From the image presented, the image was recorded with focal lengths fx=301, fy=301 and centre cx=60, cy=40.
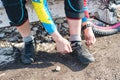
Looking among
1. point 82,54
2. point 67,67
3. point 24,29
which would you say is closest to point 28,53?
point 24,29

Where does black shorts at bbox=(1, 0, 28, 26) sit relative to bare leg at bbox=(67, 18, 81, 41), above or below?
above

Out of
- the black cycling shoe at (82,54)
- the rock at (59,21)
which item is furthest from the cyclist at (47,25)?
the rock at (59,21)

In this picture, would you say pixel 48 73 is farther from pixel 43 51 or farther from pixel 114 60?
pixel 114 60

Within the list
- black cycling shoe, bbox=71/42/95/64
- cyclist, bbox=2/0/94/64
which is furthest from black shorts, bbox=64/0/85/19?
black cycling shoe, bbox=71/42/95/64

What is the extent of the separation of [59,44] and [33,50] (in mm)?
335

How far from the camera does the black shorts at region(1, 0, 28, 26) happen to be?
2.34 meters

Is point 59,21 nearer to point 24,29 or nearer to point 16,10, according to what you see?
point 24,29

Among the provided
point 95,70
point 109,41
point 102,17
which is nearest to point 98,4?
point 102,17

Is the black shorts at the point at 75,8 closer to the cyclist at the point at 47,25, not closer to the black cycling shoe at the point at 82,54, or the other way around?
the cyclist at the point at 47,25

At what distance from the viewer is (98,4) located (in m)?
3.06

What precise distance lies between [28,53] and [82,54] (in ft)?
1.52

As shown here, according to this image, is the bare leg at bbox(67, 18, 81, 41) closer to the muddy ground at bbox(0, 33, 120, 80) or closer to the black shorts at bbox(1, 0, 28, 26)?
the muddy ground at bbox(0, 33, 120, 80)

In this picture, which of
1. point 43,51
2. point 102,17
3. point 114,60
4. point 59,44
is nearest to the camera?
point 59,44

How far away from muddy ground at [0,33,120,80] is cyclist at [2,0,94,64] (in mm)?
73
